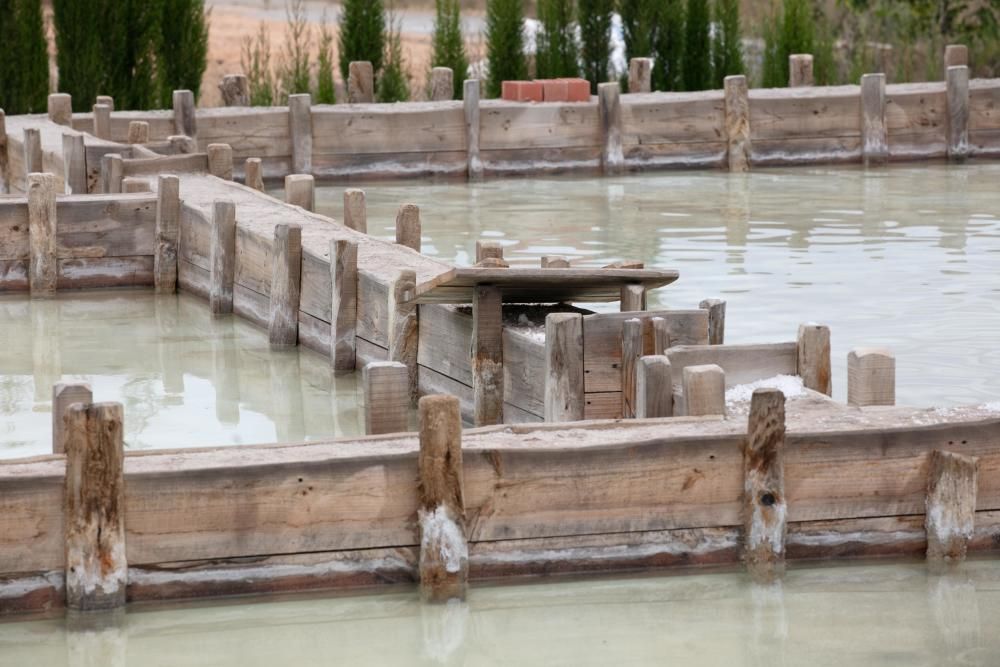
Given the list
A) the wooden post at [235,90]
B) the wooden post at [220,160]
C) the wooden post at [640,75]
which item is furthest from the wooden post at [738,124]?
the wooden post at [220,160]

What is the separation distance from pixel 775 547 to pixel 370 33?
17620 mm

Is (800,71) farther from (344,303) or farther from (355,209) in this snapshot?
(344,303)

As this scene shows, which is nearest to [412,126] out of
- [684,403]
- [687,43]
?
[687,43]

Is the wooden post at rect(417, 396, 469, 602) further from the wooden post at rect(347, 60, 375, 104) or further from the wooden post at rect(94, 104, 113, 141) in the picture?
the wooden post at rect(347, 60, 375, 104)

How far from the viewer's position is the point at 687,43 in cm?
2500

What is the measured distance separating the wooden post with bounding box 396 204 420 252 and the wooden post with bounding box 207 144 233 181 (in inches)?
155

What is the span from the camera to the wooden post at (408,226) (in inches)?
496

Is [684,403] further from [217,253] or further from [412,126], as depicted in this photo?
[412,126]

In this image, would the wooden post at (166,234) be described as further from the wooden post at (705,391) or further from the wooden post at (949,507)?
the wooden post at (949,507)

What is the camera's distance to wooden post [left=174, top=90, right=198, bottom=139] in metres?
20.7

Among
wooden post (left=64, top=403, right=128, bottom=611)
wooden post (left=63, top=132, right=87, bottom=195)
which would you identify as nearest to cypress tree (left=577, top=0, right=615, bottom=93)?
wooden post (left=63, top=132, right=87, bottom=195)

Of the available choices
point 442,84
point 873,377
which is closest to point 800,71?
point 442,84

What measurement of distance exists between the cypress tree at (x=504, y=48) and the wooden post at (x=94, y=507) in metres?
17.8

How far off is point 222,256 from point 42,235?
1656 mm
